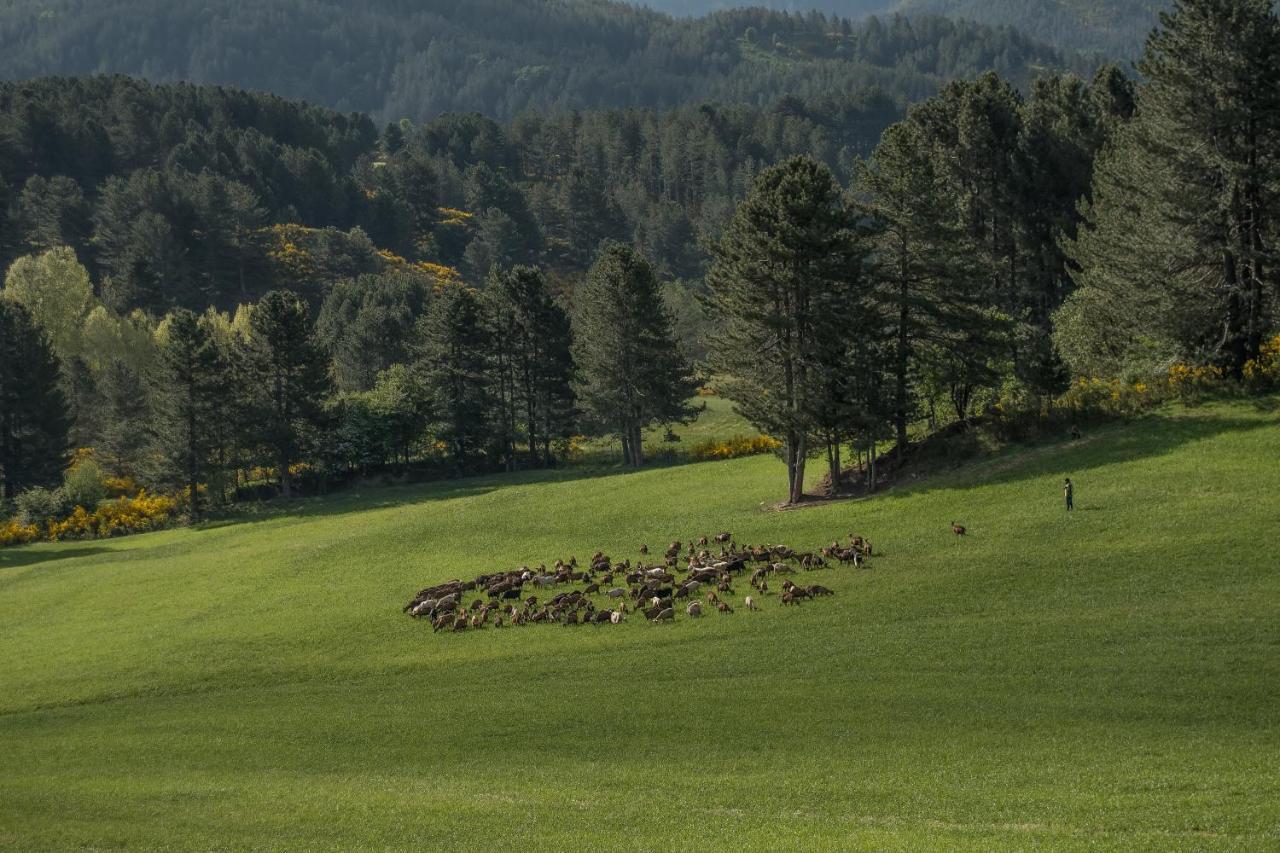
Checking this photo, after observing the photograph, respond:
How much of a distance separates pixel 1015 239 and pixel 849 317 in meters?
31.6

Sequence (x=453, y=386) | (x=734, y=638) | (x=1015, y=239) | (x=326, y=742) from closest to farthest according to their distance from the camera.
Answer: (x=326, y=742), (x=734, y=638), (x=1015, y=239), (x=453, y=386)

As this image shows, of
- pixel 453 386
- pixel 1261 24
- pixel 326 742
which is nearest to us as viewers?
pixel 326 742

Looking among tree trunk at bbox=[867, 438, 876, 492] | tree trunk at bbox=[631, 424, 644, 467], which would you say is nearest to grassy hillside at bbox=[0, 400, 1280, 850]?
tree trunk at bbox=[867, 438, 876, 492]

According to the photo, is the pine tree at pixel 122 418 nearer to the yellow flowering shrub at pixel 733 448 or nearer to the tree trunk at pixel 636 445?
the tree trunk at pixel 636 445

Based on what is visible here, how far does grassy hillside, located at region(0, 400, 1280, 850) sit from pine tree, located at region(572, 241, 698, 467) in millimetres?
31747

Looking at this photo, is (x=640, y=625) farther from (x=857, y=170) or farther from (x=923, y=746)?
(x=857, y=170)

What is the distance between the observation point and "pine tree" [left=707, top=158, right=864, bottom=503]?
175 ft

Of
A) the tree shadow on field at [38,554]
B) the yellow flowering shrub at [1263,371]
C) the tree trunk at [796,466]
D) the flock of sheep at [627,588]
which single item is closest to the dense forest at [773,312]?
the yellow flowering shrub at [1263,371]

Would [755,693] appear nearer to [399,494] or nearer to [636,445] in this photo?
[636,445]

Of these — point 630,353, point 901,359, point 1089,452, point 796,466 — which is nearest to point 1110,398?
point 1089,452

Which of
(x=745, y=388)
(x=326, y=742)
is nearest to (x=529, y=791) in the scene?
(x=326, y=742)

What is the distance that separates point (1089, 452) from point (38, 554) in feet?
215

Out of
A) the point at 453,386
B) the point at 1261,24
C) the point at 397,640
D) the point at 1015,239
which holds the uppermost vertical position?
the point at 1261,24

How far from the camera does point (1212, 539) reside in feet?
126
